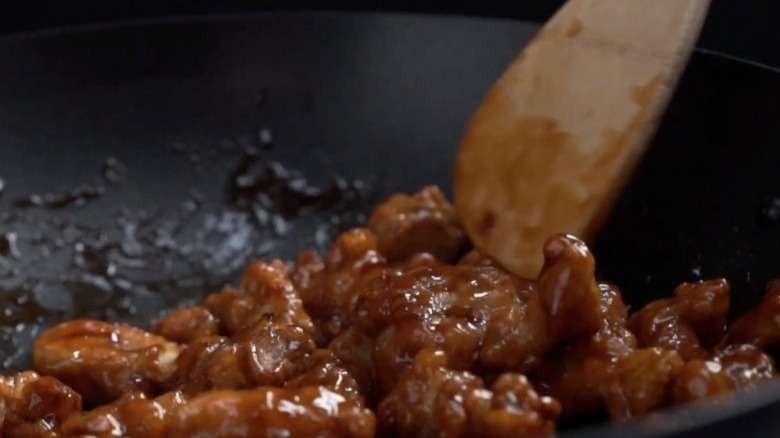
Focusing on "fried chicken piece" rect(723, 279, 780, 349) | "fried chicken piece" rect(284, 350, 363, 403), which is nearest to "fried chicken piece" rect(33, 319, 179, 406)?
"fried chicken piece" rect(284, 350, 363, 403)

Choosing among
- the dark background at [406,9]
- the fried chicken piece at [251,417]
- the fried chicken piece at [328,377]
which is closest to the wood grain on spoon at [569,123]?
the fried chicken piece at [328,377]

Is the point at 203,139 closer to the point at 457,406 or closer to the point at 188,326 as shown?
the point at 188,326

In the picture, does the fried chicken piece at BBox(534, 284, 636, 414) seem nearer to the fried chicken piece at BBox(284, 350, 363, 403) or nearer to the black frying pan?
the fried chicken piece at BBox(284, 350, 363, 403)

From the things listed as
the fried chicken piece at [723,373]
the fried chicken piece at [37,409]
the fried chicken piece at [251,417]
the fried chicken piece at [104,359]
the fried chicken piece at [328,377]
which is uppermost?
the fried chicken piece at [723,373]

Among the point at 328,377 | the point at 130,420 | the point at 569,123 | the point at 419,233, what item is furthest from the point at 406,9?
the point at 130,420

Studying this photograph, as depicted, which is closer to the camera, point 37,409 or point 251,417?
point 251,417

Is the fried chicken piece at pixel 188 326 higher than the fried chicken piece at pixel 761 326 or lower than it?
lower

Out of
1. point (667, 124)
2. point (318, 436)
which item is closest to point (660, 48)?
point (667, 124)

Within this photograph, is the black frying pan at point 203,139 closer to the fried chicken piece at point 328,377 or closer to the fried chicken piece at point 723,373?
the fried chicken piece at point 328,377
